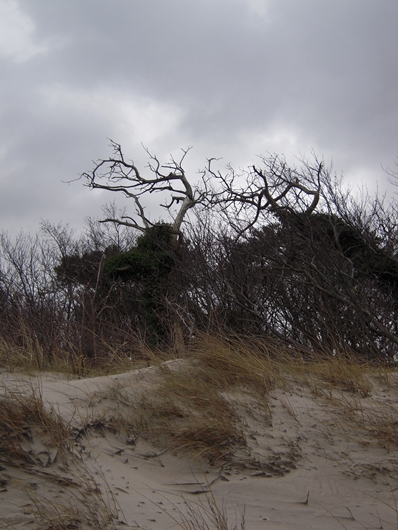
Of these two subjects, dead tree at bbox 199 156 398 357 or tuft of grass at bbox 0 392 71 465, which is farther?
dead tree at bbox 199 156 398 357

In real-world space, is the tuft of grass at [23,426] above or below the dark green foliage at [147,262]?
below

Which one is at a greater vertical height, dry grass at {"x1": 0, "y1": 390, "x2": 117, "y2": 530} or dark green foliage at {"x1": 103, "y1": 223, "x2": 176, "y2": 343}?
dark green foliage at {"x1": 103, "y1": 223, "x2": 176, "y2": 343}

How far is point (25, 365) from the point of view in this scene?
4562 mm

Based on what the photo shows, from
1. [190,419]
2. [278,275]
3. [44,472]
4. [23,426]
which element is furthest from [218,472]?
[278,275]

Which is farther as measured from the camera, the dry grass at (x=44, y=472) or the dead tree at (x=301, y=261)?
the dead tree at (x=301, y=261)

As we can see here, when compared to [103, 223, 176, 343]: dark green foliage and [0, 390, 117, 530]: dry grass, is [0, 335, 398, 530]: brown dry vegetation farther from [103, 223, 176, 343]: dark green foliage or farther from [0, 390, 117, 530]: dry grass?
[103, 223, 176, 343]: dark green foliage

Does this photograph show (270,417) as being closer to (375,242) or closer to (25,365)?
(25,365)

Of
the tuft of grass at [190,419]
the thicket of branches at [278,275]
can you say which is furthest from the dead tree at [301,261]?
the tuft of grass at [190,419]

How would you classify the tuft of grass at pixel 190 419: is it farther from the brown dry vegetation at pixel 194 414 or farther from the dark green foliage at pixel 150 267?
the dark green foliage at pixel 150 267

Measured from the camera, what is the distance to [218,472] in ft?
10.4

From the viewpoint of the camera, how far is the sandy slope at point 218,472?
2.48 meters

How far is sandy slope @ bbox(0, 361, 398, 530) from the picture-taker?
248 cm

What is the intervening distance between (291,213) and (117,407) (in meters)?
7.66

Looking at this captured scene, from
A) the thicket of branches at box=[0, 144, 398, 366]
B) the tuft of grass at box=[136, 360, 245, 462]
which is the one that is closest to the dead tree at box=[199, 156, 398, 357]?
the thicket of branches at box=[0, 144, 398, 366]
